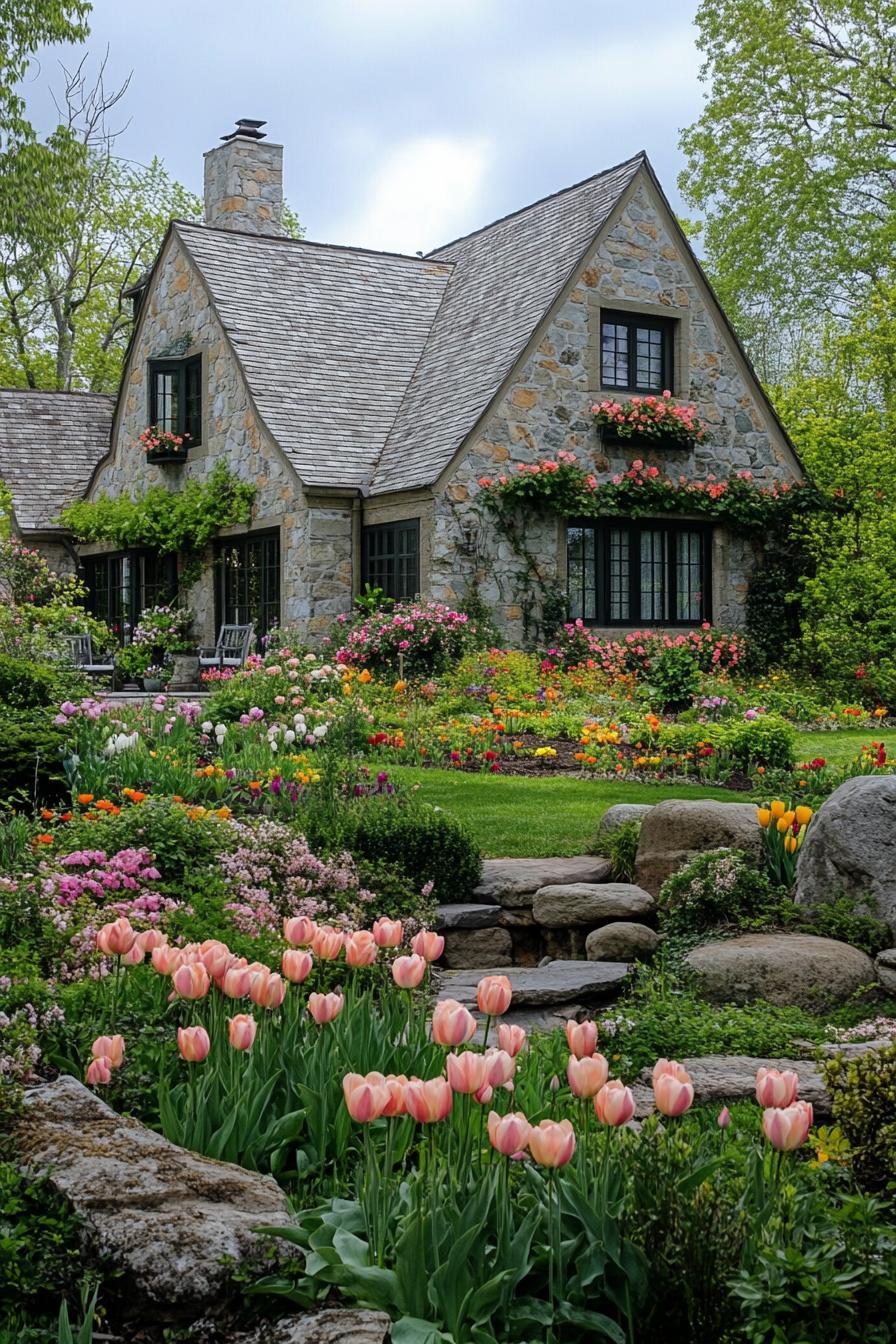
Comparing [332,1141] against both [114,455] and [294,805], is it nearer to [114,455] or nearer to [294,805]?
[294,805]

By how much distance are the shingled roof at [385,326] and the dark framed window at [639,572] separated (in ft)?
8.17

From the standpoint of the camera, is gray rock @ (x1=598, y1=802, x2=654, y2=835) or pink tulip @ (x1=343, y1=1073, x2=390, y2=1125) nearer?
pink tulip @ (x1=343, y1=1073, x2=390, y2=1125)

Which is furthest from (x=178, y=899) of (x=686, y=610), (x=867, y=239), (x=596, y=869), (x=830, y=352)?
(x=867, y=239)

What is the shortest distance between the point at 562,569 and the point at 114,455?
9323 mm

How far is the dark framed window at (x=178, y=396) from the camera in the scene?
2100cm

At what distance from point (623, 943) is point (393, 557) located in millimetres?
11635

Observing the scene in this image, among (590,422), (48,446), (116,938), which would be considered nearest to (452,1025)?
(116,938)

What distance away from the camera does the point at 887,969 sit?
5871mm

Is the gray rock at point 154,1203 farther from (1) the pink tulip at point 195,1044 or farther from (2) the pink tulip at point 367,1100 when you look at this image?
(2) the pink tulip at point 367,1100

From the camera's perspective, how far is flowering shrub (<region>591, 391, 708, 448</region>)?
59.4ft

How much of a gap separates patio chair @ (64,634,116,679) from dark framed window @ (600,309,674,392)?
8.19 metres

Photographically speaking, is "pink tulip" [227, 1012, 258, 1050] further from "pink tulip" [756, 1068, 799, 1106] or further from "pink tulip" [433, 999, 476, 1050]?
"pink tulip" [756, 1068, 799, 1106]

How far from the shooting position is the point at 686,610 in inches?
→ 754

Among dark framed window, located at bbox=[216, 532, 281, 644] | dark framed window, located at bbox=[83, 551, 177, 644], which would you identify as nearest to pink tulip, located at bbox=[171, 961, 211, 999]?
dark framed window, located at bbox=[216, 532, 281, 644]
